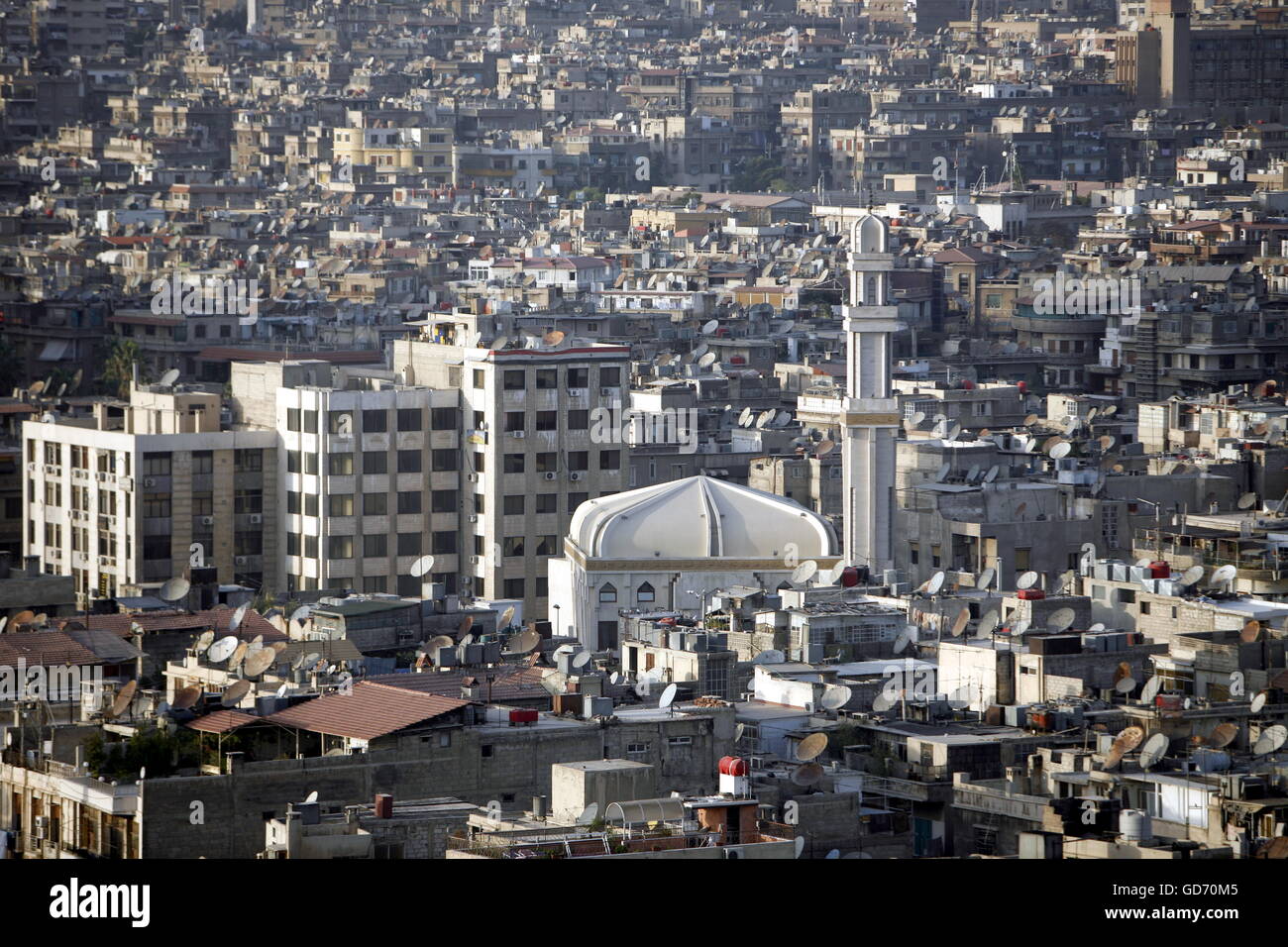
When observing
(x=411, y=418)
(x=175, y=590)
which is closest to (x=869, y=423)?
(x=411, y=418)

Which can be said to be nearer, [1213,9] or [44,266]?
[44,266]

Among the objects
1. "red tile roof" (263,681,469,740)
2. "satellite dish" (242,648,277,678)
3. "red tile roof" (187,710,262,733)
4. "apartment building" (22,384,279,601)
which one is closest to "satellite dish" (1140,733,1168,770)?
"red tile roof" (263,681,469,740)

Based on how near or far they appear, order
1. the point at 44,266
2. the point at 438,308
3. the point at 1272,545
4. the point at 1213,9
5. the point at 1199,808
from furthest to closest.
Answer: the point at 1213,9
the point at 44,266
the point at 438,308
the point at 1272,545
the point at 1199,808

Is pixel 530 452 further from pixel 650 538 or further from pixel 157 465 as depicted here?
pixel 650 538

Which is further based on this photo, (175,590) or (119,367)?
(119,367)
